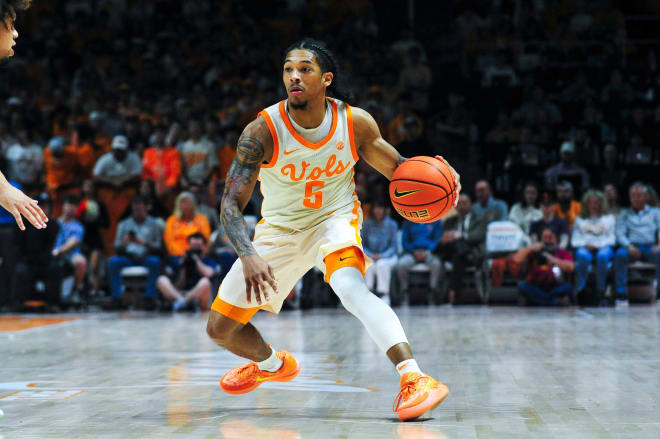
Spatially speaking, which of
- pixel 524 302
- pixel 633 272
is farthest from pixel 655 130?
pixel 524 302

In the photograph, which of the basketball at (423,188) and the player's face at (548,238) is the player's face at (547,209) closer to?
the player's face at (548,238)

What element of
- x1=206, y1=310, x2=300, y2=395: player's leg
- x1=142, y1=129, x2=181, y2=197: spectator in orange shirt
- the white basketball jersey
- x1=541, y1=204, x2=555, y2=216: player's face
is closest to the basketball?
the white basketball jersey

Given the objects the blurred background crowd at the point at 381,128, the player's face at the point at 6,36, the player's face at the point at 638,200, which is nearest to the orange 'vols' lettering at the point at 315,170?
the player's face at the point at 6,36

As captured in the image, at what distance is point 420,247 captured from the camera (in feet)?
37.1

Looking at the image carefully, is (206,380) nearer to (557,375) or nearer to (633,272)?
(557,375)

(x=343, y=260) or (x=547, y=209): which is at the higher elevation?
(x=547, y=209)

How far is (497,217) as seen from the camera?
1134 cm

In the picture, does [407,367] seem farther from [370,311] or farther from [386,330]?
[370,311]

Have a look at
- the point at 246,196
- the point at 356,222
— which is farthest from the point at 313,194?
the point at 246,196

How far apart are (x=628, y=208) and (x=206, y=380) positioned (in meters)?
7.99

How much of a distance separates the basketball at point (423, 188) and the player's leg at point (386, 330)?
1.19 ft

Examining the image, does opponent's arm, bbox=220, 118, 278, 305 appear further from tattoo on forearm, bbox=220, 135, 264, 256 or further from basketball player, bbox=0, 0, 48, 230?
basketball player, bbox=0, 0, 48, 230

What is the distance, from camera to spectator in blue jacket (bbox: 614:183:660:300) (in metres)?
11.1

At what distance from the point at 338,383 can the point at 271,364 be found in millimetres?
444
